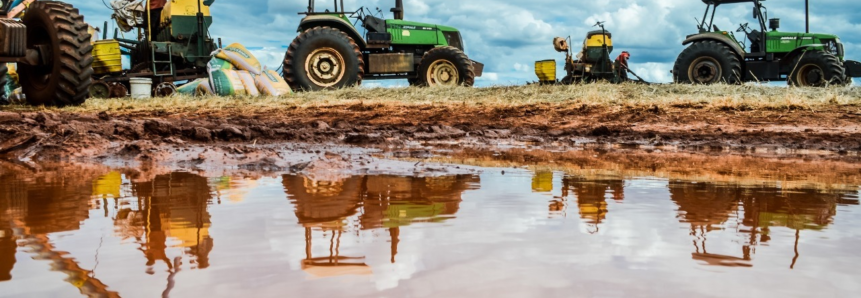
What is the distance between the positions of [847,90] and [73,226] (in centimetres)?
1260

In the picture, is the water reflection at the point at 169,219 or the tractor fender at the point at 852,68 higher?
the tractor fender at the point at 852,68

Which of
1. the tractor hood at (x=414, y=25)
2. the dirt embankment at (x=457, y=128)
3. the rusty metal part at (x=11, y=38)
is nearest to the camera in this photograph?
the dirt embankment at (x=457, y=128)

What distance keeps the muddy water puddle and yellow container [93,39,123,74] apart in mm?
14974

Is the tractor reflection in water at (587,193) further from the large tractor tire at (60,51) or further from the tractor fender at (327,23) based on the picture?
the tractor fender at (327,23)

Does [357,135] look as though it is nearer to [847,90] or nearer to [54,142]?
[54,142]

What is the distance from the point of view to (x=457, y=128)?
23.9 feet

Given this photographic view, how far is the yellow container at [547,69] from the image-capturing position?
20.0 metres

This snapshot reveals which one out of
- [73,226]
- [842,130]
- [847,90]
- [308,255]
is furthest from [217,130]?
[847,90]

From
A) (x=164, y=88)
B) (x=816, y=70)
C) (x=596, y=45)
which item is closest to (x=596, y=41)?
(x=596, y=45)

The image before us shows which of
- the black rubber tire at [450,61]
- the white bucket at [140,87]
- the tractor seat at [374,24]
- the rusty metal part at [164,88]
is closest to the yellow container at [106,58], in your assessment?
the rusty metal part at [164,88]

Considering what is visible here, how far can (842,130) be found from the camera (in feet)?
23.5

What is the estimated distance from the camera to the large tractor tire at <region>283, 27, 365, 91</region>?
46.4ft

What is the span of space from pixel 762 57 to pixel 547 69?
18.5 feet

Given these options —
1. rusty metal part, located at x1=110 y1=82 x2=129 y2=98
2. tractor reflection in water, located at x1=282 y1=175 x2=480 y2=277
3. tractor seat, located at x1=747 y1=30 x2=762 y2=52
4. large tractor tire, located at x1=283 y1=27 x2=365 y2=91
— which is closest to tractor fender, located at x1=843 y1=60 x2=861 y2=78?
tractor seat, located at x1=747 y1=30 x2=762 y2=52
